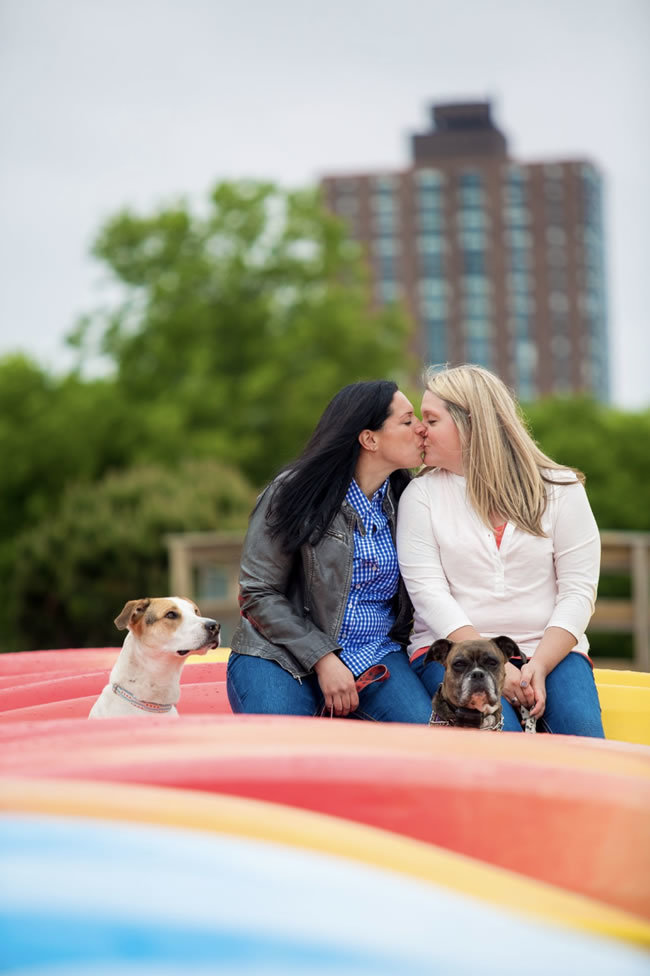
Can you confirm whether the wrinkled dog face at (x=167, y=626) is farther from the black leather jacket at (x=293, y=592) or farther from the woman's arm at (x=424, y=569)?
the woman's arm at (x=424, y=569)

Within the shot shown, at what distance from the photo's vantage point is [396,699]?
3762 mm

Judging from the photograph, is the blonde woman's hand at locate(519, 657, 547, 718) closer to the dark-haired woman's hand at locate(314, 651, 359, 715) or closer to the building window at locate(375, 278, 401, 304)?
the dark-haired woman's hand at locate(314, 651, 359, 715)

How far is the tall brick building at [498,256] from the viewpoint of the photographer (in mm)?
79188

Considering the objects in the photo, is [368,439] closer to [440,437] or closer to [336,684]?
[440,437]

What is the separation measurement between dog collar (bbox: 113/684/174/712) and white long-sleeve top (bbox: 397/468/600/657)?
0.88 m

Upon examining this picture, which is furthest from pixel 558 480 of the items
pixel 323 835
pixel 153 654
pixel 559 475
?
pixel 323 835

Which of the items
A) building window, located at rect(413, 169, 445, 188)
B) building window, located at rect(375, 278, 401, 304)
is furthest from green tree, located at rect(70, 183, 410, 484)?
building window, located at rect(413, 169, 445, 188)

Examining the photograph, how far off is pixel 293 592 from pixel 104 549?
11.8 meters

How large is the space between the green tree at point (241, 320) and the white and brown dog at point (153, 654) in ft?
68.6

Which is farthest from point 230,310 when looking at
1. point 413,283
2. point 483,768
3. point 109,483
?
point 413,283

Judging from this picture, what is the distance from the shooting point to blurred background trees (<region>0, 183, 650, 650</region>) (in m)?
25.1

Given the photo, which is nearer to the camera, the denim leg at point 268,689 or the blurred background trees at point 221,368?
the denim leg at point 268,689

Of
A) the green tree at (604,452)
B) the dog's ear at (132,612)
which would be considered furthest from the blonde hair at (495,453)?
the green tree at (604,452)

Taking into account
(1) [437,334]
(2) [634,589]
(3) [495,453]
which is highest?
(1) [437,334]
